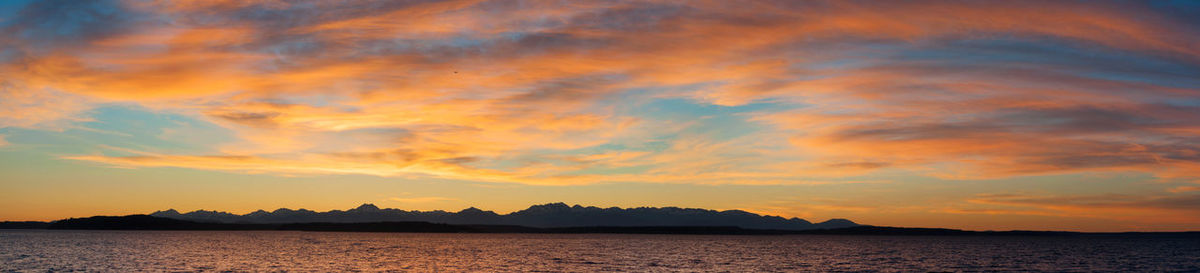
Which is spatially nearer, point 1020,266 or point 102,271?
point 102,271

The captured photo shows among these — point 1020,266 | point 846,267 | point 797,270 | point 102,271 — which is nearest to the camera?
point 102,271

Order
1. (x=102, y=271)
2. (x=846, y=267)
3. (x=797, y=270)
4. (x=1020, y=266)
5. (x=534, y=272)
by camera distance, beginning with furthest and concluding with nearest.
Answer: (x=1020, y=266) < (x=846, y=267) < (x=797, y=270) < (x=534, y=272) < (x=102, y=271)

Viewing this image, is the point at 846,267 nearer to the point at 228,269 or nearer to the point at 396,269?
the point at 396,269

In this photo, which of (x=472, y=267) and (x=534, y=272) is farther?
(x=472, y=267)

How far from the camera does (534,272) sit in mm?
103438

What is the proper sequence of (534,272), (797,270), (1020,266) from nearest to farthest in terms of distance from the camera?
(534,272), (797,270), (1020,266)

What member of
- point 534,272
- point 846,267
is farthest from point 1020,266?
point 534,272

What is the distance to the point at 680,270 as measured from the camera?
106 m

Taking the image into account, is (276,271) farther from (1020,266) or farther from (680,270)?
(1020,266)

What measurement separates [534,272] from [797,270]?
3503cm

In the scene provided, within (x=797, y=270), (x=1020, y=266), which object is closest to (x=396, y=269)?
(x=797, y=270)

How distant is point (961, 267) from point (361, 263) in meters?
84.7

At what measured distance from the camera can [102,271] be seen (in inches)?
3730

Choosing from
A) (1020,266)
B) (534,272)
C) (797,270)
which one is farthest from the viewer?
(1020,266)
